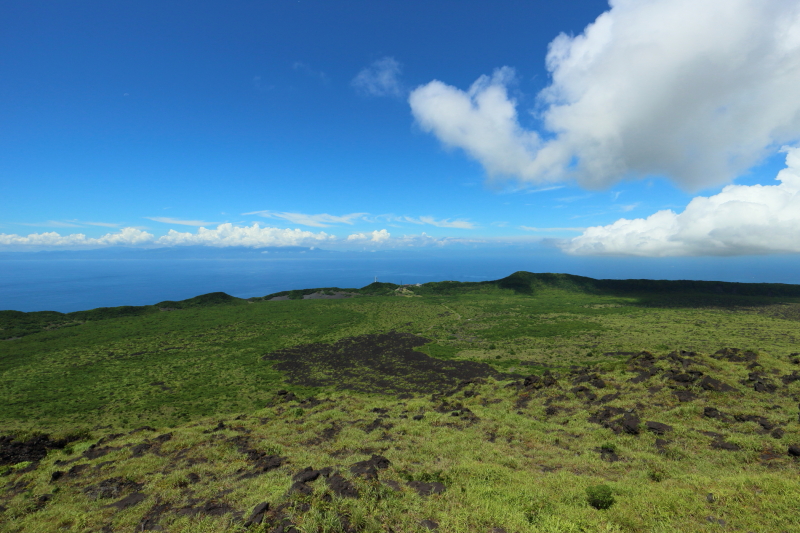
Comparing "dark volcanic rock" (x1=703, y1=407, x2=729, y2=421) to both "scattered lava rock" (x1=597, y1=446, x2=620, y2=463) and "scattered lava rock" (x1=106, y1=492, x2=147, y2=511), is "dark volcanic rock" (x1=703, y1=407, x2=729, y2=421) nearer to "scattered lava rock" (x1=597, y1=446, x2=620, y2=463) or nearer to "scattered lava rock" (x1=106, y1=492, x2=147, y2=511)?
"scattered lava rock" (x1=597, y1=446, x2=620, y2=463)

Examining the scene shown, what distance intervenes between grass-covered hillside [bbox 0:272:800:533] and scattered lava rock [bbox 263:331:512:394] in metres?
0.35

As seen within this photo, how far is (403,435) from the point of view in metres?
16.7

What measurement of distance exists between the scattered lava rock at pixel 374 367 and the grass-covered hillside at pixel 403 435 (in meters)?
0.35

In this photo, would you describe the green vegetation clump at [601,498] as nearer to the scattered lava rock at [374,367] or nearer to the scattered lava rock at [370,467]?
the scattered lava rock at [370,467]

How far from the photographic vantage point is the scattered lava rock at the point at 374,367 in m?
31.4

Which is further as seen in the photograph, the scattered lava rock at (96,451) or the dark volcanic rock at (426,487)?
the scattered lava rock at (96,451)

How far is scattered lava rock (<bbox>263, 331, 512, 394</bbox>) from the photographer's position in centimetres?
3142

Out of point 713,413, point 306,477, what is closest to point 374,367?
point 306,477

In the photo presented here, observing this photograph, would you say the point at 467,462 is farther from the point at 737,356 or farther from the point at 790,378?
the point at 737,356

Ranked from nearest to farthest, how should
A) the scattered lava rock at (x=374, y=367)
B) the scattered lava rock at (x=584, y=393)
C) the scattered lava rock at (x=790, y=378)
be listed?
the scattered lava rock at (x=790, y=378), the scattered lava rock at (x=584, y=393), the scattered lava rock at (x=374, y=367)

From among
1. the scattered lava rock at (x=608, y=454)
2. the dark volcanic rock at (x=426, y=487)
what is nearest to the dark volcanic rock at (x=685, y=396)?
the scattered lava rock at (x=608, y=454)

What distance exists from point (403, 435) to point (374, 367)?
21389 millimetres

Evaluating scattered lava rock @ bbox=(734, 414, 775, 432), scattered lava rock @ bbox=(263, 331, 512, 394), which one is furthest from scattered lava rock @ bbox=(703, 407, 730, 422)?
scattered lava rock @ bbox=(263, 331, 512, 394)

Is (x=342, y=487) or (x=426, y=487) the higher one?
(x=342, y=487)
